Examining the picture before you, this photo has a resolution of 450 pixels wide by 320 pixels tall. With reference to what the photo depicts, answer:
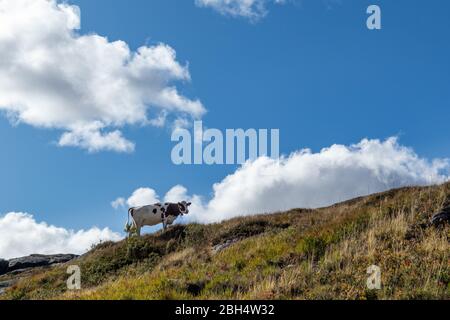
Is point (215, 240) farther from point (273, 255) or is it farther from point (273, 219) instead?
point (273, 255)

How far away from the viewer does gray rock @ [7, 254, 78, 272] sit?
43.2 meters

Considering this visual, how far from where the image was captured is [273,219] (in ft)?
86.4

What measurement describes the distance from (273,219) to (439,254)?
1406 cm

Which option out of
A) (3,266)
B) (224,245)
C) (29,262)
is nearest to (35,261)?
A: (29,262)

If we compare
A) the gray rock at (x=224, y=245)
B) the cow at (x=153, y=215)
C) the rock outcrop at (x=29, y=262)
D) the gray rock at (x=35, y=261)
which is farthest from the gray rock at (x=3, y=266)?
the gray rock at (x=224, y=245)

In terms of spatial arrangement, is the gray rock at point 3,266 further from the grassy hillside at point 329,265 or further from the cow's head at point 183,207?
the grassy hillside at point 329,265

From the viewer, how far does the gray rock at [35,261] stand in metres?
43.2

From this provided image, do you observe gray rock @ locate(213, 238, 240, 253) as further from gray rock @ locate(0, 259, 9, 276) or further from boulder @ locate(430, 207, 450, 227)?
gray rock @ locate(0, 259, 9, 276)

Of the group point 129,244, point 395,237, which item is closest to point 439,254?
point 395,237

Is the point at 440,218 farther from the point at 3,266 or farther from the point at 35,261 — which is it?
the point at 3,266

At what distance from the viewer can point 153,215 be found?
31469 millimetres

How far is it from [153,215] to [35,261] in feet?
59.0

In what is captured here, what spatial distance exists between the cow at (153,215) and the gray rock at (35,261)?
13.9 meters
